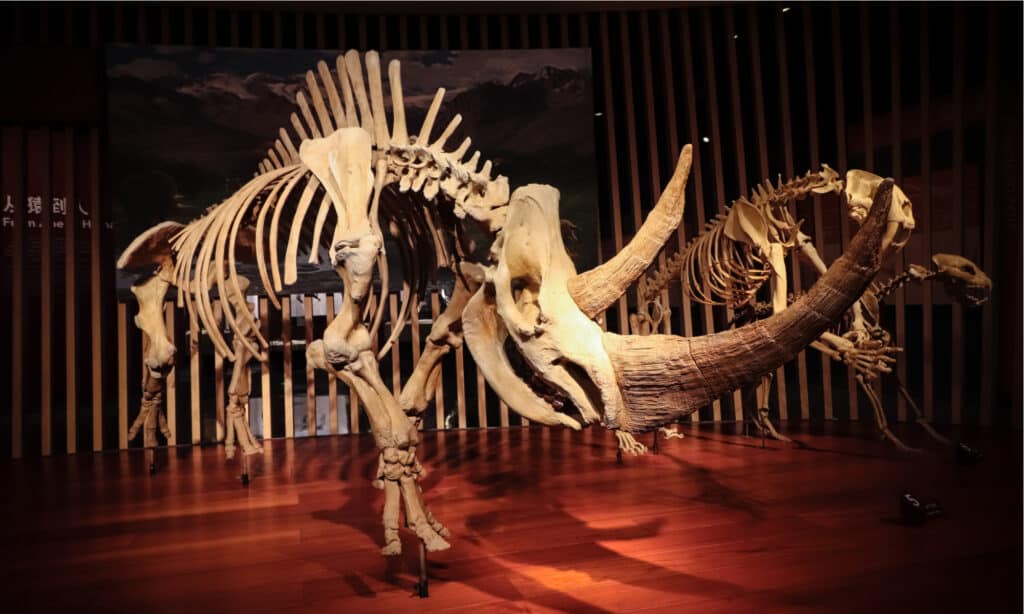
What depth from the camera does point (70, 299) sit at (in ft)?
22.0

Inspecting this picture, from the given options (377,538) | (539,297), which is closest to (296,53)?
(377,538)

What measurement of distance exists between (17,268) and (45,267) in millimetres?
218

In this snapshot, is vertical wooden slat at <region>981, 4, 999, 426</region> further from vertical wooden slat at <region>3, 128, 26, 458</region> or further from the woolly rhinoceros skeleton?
vertical wooden slat at <region>3, 128, 26, 458</region>

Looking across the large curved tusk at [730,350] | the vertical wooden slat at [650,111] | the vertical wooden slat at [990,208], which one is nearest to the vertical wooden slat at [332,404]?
the vertical wooden slat at [650,111]

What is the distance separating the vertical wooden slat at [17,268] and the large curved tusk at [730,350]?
652 centimetres

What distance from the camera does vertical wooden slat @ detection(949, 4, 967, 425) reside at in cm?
676

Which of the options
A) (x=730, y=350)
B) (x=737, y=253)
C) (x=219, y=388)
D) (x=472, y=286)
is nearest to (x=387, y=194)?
(x=472, y=286)

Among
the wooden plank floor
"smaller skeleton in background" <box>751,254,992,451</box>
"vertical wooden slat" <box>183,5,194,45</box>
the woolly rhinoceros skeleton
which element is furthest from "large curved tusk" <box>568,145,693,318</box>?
"vertical wooden slat" <box>183,5,194,45</box>

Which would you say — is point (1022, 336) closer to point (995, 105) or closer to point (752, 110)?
point (995, 105)

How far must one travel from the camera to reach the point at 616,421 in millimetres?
2062

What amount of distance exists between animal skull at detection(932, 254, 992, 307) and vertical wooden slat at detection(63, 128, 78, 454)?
755 centimetres

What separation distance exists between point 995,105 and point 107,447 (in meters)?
9.02

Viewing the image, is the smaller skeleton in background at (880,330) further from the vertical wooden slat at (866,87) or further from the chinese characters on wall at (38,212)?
the chinese characters on wall at (38,212)

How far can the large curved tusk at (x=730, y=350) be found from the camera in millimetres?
1787
